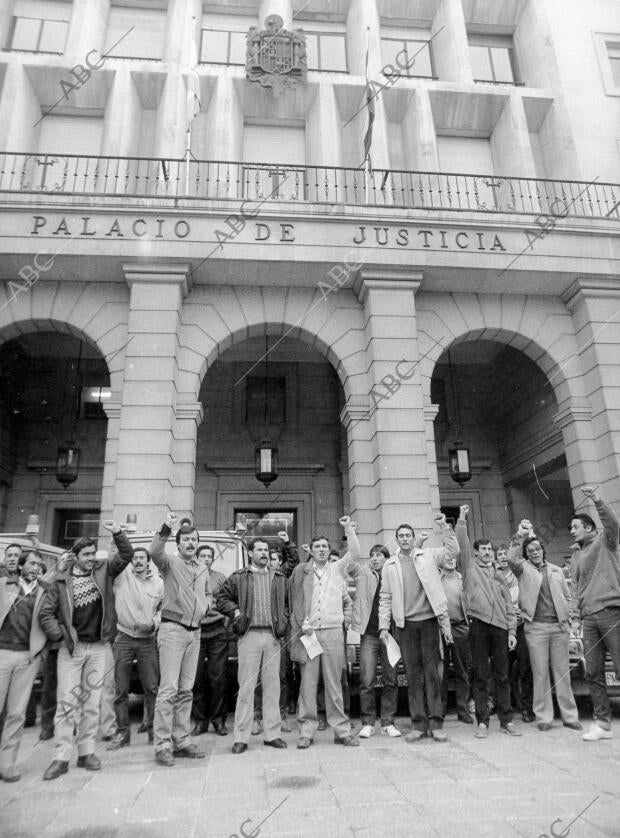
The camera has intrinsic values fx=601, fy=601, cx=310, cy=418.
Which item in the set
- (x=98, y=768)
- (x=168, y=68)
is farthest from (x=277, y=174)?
(x=98, y=768)

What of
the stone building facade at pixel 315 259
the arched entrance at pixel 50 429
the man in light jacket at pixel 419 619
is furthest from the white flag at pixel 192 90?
the man in light jacket at pixel 419 619

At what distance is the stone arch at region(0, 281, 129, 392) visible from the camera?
1141 centimetres

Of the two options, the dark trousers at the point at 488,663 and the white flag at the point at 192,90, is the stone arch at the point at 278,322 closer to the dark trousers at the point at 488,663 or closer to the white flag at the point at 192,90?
the white flag at the point at 192,90

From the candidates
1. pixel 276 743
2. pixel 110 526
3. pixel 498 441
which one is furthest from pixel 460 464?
pixel 110 526

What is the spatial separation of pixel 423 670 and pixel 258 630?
1.72 m

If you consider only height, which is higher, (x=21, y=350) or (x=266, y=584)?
(x=21, y=350)

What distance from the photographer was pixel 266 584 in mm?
6059

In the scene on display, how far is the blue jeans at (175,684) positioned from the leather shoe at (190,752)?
4 centimetres

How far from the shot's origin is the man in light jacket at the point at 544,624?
6.34m

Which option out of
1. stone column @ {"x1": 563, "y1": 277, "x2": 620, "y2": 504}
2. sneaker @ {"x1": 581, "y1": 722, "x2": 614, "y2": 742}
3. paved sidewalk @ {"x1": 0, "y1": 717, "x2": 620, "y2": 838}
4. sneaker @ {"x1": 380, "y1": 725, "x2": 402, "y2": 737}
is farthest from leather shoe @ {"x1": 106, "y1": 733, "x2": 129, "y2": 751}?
stone column @ {"x1": 563, "y1": 277, "x2": 620, "y2": 504}

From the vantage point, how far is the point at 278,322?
38.8 feet

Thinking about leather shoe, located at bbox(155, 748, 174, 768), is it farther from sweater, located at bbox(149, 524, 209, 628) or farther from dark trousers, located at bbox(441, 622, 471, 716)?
dark trousers, located at bbox(441, 622, 471, 716)

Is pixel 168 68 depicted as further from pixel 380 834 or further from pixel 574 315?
pixel 380 834

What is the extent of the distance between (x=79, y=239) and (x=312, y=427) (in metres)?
7.50
